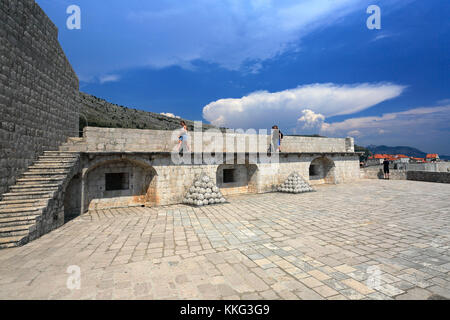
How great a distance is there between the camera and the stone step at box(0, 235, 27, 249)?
4.61 m

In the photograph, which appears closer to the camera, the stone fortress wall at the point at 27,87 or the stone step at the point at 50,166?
the stone fortress wall at the point at 27,87

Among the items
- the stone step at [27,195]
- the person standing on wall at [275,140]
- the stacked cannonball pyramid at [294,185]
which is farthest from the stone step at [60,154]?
the stacked cannonball pyramid at [294,185]

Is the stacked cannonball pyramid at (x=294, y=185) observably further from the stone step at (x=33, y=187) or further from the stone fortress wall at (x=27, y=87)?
the stone fortress wall at (x=27, y=87)

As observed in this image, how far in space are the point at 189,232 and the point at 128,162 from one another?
550 centimetres

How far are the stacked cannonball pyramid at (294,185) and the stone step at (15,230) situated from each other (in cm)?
1069

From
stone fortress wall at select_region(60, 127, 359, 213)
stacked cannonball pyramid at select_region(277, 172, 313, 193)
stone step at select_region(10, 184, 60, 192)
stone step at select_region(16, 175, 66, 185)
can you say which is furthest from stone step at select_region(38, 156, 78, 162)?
stacked cannonball pyramid at select_region(277, 172, 313, 193)

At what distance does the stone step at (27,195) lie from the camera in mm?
5573

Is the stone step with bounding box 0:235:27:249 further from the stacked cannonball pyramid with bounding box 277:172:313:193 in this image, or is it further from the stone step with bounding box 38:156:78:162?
the stacked cannonball pyramid with bounding box 277:172:313:193

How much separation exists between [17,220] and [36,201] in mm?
703

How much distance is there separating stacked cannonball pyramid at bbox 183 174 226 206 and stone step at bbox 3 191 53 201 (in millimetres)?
4818

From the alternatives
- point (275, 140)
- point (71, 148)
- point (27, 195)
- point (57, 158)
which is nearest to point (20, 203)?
point (27, 195)

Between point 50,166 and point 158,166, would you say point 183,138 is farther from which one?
point 50,166

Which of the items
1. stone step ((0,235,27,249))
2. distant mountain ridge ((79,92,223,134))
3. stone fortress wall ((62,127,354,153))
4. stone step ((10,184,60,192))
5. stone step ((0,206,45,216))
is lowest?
stone step ((0,235,27,249))
